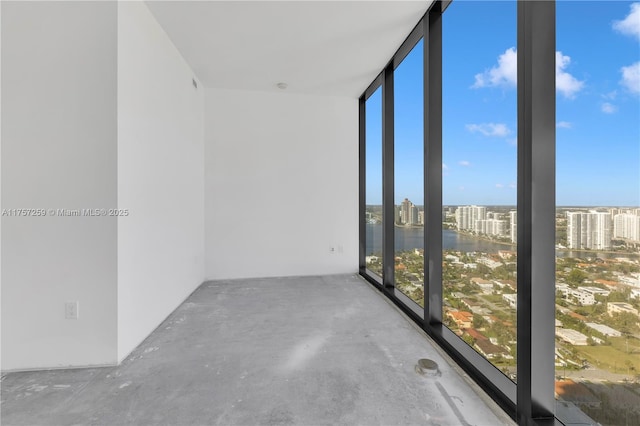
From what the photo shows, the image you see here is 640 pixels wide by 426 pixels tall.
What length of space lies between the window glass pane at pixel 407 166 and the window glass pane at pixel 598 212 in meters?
1.35

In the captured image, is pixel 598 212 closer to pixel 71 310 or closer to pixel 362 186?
pixel 71 310

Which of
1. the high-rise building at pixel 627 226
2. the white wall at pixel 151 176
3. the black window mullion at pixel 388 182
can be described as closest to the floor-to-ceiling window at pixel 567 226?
the high-rise building at pixel 627 226

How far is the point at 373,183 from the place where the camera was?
403cm

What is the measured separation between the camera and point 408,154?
3.14 m

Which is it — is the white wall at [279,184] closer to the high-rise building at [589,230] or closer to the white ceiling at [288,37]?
the white ceiling at [288,37]

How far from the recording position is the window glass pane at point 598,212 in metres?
1.10

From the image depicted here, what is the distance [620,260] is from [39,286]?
313cm

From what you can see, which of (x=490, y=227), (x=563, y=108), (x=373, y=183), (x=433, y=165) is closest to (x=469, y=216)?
(x=490, y=227)

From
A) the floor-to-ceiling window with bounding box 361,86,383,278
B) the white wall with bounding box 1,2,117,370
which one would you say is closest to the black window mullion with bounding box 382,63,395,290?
the floor-to-ceiling window with bounding box 361,86,383,278

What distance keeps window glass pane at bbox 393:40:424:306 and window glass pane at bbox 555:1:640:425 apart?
135 cm

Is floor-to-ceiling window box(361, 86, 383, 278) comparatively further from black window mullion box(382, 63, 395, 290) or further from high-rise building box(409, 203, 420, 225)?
high-rise building box(409, 203, 420, 225)

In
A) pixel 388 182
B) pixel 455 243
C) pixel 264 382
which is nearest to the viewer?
pixel 264 382

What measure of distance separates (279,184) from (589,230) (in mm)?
3399

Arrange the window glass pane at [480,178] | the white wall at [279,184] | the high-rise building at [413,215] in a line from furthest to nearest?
the white wall at [279,184] → the high-rise building at [413,215] → the window glass pane at [480,178]
